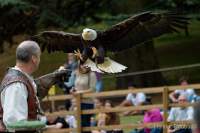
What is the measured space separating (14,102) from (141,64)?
15015 mm

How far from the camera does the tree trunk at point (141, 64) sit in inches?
739

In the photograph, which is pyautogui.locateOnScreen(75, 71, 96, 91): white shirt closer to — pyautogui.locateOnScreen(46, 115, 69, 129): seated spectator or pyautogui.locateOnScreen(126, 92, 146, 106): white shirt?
pyautogui.locateOnScreen(46, 115, 69, 129): seated spectator

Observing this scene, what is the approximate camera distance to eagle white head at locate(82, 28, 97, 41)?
323 inches

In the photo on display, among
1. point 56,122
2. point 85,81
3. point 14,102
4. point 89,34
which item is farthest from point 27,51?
point 56,122

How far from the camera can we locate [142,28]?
955cm

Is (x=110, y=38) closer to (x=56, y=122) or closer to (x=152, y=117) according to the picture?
(x=152, y=117)

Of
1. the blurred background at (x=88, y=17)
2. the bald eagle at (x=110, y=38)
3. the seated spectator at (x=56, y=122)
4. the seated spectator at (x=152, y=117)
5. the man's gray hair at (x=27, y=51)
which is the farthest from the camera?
the blurred background at (x=88, y=17)

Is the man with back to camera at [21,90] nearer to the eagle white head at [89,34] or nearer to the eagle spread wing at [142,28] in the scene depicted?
the eagle white head at [89,34]

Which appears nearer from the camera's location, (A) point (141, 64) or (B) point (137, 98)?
(B) point (137, 98)

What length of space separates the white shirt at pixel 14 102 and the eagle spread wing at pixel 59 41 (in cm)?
388

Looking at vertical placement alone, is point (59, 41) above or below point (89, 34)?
above

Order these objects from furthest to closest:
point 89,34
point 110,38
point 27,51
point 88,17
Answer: point 88,17, point 110,38, point 89,34, point 27,51

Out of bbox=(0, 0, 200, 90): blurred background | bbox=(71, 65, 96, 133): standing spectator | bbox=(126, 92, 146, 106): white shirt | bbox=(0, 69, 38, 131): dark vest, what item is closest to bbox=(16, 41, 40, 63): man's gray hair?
bbox=(0, 69, 38, 131): dark vest

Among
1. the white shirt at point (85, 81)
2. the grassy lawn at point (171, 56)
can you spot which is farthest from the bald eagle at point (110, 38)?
the grassy lawn at point (171, 56)
